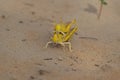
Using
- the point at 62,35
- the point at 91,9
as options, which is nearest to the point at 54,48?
the point at 62,35

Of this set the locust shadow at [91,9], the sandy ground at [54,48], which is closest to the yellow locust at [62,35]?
the sandy ground at [54,48]

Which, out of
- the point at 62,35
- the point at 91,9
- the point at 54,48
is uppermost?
the point at 91,9

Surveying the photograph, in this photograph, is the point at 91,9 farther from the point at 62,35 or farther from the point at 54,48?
the point at 54,48

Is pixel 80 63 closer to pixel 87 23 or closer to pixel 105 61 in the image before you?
pixel 105 61

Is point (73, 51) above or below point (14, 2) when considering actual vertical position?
below

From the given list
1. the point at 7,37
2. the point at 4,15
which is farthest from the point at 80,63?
the point at 4,15

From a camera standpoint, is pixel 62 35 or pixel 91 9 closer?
pixel 62 35

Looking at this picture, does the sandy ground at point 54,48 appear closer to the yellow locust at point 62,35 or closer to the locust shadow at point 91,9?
the locust shadow at point 91,9

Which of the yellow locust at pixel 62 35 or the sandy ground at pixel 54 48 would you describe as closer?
the sandy ground at pixel 54 48
